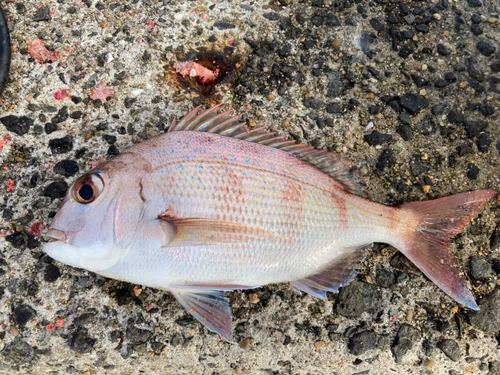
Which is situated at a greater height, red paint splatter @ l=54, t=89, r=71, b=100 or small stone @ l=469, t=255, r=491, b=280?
red paint splatter @ l=54, t=89, r=71, b=100

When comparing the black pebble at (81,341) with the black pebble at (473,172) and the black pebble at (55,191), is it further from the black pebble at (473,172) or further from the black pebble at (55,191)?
the black pebble at (473,172)

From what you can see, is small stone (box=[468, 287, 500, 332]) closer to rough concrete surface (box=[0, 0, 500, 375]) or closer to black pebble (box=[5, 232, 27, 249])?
rough concrete surface (box=[0, 0, 500, 375])

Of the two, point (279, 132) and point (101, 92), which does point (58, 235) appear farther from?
point (279, 132)

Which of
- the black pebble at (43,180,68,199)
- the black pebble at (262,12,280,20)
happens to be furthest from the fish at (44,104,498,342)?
the black pebble at (262,12,280,20)

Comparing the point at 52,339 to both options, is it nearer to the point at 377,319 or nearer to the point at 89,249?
the point at 89,249

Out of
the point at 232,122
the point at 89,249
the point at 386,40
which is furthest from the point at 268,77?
the point at 89,249
